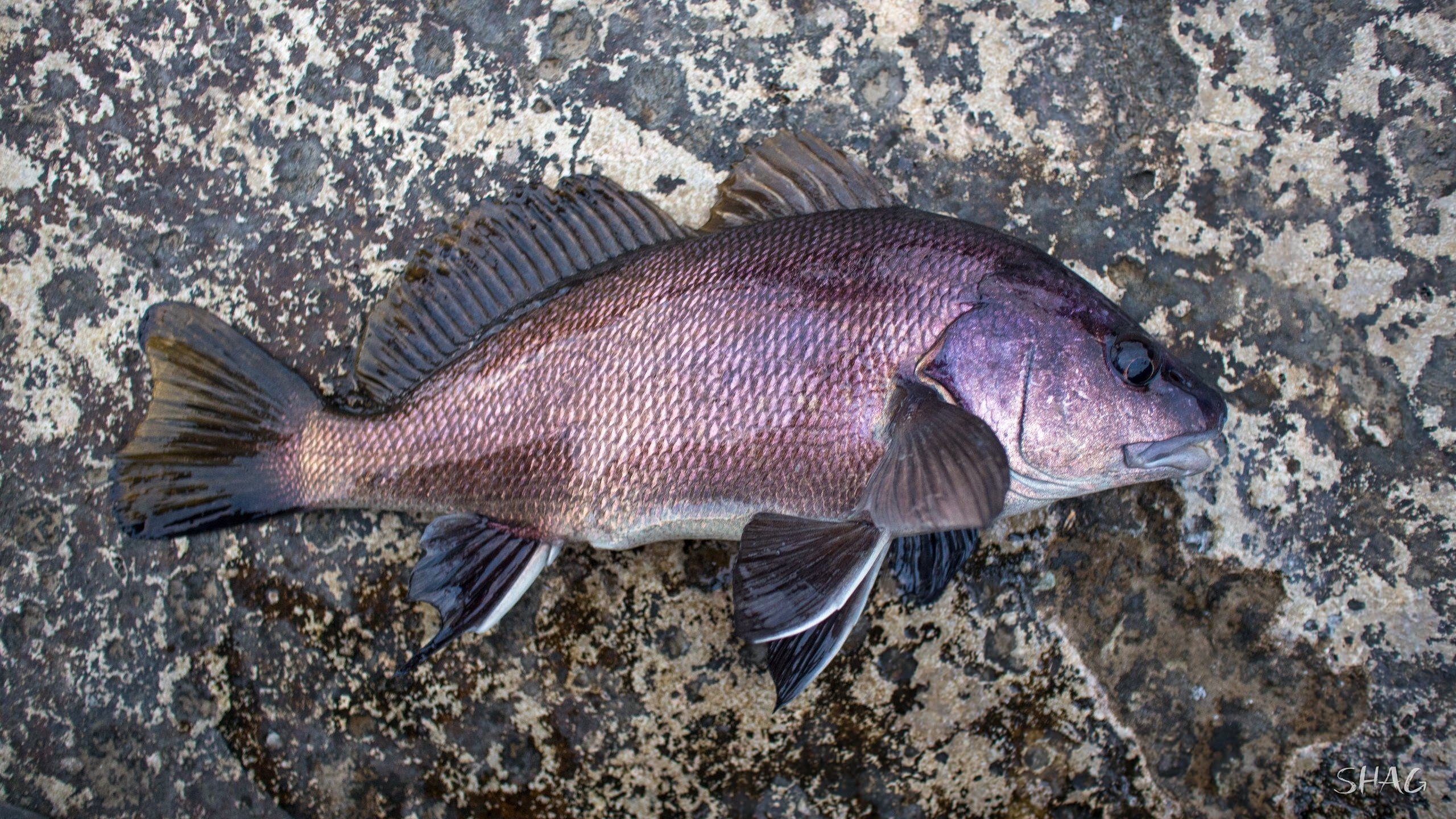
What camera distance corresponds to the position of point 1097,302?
1.59 meters

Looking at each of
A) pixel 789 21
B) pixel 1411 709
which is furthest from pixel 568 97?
pixel 1411 709

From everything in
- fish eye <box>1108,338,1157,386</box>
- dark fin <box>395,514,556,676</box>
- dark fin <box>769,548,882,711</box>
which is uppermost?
dark fin <box>395,514,556,676</box>

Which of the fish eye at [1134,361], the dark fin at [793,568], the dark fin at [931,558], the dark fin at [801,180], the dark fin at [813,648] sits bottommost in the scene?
the dark fin at [931,558]

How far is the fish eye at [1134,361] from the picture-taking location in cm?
155

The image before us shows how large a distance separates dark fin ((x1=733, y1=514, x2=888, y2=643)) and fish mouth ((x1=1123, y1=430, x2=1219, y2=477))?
0.46 metres

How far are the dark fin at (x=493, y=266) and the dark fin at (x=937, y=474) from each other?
0.62 metres

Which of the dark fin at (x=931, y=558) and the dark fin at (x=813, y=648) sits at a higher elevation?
the dark fin at (x=813, y=648)

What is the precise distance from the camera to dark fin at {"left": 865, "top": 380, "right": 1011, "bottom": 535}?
4.69 ft

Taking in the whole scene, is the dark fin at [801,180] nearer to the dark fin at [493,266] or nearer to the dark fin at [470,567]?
the dark fin at [493,266]

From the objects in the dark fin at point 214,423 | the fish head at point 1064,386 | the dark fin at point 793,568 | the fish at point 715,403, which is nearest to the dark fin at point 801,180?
the fish at point 715,403

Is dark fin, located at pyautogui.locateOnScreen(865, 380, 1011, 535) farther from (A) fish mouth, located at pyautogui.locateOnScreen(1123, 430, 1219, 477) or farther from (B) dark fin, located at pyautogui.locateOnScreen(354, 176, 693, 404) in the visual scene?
(B) dark fin, located at pyautogui.locateOnScreen(354, 176, 693, 404)

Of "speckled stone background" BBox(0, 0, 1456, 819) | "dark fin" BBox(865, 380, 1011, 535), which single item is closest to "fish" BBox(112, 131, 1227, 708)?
"dark fin" BBox(865, 380, 1011, 535)

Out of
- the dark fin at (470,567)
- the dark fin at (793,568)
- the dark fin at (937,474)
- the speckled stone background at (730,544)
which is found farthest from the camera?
the speckled stone background at (730,544)

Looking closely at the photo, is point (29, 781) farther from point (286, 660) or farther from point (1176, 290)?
point (1176, 290)
